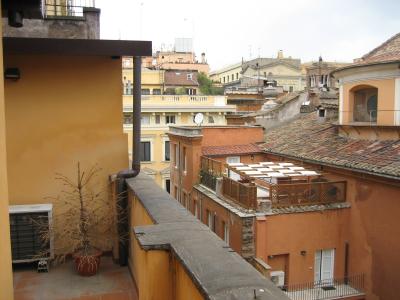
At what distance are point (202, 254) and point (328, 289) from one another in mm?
13735

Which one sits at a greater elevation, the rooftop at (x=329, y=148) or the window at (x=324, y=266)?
the rooftop at (x=329, y=148)

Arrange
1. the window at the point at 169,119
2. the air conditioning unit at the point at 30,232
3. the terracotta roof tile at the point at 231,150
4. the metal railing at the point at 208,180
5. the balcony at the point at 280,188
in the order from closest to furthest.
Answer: the air conditioning unit at the point at 30,232 < the balcony at the point at 280,188 < the metal railing at the point at 208,180 < the terracotta roof tile at the point at 231,150 < the window at the point at 169,119

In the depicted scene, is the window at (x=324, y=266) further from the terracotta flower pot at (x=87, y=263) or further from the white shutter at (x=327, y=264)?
the terracotta flower pot at (x=87, y=263)

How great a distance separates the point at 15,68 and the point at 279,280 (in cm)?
1182

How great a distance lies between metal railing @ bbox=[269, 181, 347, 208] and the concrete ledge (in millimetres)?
11149

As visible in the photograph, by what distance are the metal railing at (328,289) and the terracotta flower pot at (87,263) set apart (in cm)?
1079

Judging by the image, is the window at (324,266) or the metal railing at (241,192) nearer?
the metal railing at (241,192)

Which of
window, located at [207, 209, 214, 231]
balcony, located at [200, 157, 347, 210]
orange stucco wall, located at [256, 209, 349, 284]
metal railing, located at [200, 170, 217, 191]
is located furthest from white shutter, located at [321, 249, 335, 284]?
metal railing, located at [200, 170, 217, 191]

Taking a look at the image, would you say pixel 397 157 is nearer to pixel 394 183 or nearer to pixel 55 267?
pixel 394 183

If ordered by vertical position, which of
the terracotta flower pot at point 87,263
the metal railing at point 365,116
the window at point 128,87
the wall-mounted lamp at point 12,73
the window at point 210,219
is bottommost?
the window at point 210,219

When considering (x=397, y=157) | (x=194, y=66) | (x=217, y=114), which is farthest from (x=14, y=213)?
(x=194, y=66)

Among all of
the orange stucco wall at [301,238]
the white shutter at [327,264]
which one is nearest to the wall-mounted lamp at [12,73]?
the orange stucco wall at [301,238]

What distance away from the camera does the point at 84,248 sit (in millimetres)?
5402

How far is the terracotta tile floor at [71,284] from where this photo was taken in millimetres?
4809
